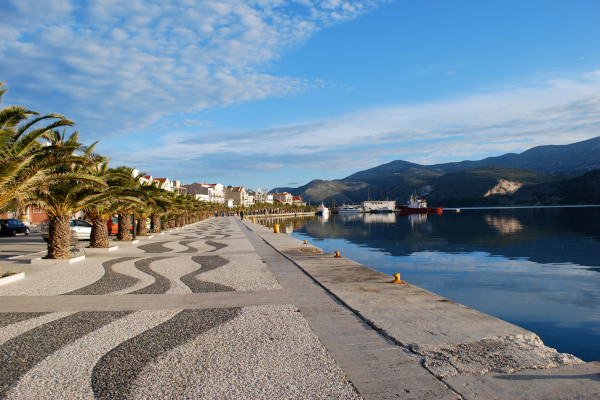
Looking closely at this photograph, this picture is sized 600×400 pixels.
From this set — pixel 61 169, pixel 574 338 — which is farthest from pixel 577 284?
pixel 61 169

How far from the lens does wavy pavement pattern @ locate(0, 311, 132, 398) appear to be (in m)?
4.87

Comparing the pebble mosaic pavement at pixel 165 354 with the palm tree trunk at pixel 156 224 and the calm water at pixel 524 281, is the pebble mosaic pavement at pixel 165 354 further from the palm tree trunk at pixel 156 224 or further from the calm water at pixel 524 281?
the palm tree trunk at pixel 156 224

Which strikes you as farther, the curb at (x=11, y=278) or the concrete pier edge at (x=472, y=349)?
the curb at (x=11, y=278)

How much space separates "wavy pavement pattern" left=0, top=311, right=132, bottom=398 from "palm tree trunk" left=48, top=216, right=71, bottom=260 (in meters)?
8.26

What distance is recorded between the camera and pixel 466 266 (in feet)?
62.6

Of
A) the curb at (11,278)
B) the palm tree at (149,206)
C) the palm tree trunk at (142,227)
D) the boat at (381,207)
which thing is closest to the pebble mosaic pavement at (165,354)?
the curb at (11,278)

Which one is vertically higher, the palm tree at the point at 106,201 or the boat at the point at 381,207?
the palm tree at the point at 106,201

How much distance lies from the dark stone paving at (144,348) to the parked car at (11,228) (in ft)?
94.2

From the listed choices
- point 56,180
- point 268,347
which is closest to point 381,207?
point 56,180

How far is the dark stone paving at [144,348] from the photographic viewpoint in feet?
14.6

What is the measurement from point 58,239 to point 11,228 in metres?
19.9

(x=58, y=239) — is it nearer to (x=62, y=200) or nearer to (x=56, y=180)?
(x=62, y=200)

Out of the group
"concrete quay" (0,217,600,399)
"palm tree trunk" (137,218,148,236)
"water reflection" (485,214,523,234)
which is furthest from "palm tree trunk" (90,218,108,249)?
"water reflection" (485,214,523,234)

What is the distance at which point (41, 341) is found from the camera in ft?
19.5
